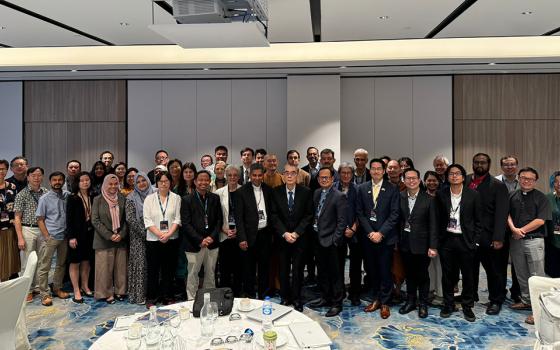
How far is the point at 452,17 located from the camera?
504 centimetres

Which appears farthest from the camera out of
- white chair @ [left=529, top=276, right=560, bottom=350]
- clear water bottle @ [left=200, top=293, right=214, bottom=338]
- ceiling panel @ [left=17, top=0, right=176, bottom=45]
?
ceiling panel @ [left=17, top=0, right=176, bottom=45]

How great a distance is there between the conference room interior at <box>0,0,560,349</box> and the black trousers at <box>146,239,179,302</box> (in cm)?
287

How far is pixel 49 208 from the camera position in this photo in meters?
5.03

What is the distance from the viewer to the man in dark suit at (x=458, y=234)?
4.53 meters

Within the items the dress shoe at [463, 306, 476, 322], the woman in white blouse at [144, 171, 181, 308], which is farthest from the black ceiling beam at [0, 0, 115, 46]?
the dress shoe at [463, 306, 476, 322]

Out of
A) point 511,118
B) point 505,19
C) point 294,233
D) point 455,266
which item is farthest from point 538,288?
point 511,118

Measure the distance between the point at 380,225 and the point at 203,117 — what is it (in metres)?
4.83

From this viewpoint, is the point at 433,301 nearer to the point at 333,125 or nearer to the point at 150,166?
the point at 333,125

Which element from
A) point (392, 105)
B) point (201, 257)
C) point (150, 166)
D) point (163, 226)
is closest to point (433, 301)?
point (201, 257)

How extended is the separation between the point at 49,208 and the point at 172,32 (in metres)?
2.71

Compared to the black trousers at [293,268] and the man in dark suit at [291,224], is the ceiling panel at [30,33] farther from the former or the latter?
the black trousers at [293,268]

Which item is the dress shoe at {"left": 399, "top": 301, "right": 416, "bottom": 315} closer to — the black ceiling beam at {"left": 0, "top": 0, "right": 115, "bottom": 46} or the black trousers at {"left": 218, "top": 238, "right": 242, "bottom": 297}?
the black trousers at {"left": 218, "top": 238, "right": 242, "bottom": 297}

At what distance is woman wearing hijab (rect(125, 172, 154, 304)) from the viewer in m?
4.98

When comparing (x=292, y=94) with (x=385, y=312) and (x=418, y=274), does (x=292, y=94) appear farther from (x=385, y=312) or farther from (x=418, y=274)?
(x=385, y=312)
